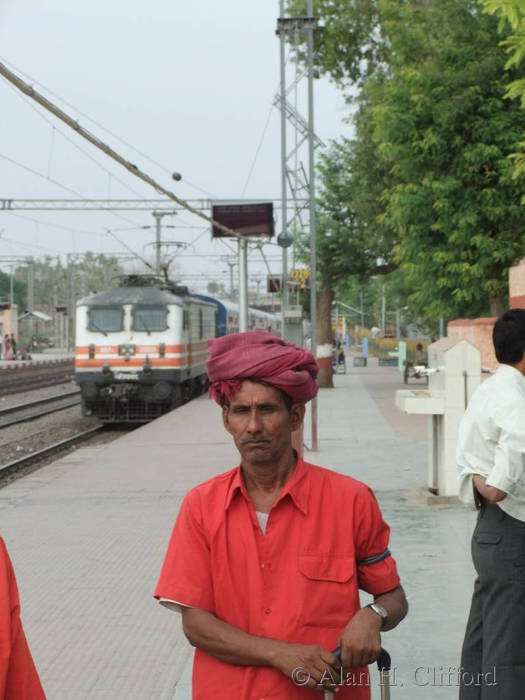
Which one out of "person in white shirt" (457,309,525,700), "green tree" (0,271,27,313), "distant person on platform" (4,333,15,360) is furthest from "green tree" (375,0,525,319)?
"green tree" (0,271,27,313)

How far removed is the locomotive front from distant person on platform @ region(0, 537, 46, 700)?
2096cm

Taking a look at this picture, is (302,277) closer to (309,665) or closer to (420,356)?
(420,356)

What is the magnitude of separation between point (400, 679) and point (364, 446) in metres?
10.3

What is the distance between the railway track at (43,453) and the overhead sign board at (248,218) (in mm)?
12976

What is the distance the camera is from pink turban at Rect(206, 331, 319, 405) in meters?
2.88

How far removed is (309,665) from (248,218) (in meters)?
32.3

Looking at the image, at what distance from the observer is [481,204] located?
1930 cm

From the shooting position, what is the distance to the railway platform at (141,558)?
541cm

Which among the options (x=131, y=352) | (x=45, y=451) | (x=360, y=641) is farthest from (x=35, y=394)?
(x=360, y=641)

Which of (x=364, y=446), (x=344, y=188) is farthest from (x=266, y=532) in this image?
(x=344, y=188)

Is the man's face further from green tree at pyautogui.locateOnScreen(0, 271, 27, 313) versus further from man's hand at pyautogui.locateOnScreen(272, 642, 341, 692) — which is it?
green tree at pyautogui.locateOnScreen(0, 271, 27, 313)

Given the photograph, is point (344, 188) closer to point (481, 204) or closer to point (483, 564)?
point (481, 204)

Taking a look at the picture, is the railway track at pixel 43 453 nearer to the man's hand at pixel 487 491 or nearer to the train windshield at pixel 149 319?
the train windshield at pixel 149 319

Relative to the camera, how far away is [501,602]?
3.87 m
